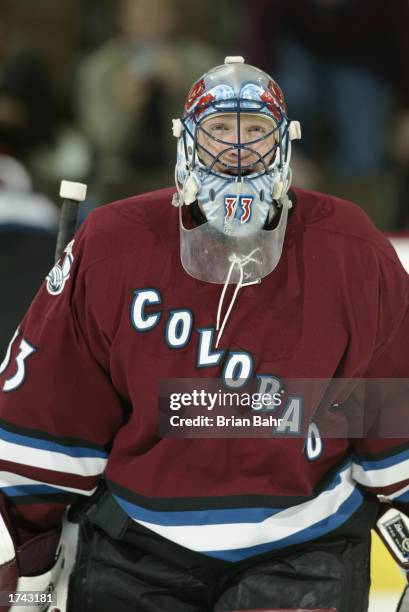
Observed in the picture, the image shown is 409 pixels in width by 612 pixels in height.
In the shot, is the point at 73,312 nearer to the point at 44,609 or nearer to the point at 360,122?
the point at 44,609

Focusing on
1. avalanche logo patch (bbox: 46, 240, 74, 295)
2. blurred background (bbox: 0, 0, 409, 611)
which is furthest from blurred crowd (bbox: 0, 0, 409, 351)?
avalanche logo patch (bbox: 46, 240, 74, 295)

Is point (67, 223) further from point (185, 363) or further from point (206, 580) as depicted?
point (206, 580)

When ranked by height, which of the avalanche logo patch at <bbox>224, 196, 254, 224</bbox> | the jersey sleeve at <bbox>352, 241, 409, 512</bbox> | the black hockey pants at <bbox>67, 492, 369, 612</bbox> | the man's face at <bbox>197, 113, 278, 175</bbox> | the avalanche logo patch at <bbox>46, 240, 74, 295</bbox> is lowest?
the black hockey pants at <bbox>67, 492, 369, 612</bbox>

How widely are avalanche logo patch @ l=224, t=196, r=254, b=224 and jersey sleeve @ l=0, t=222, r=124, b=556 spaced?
0.26 metres

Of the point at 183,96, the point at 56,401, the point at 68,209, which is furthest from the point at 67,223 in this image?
the point at 183,96

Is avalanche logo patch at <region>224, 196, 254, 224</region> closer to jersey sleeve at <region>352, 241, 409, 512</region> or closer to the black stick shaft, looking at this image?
jersey sleeve at <region>352, 241, 409, 512</region>

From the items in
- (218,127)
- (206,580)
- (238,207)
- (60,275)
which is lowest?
(206,580)

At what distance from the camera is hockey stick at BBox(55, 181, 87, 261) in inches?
→ 76.2

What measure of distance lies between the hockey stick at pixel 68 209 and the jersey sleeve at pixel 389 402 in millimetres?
556

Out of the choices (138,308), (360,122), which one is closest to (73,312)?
(138,308)

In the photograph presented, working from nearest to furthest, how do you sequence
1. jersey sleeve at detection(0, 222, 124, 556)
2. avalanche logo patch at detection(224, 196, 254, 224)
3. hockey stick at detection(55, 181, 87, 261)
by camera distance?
avalanche logo patch at detection(224, 196, 254, 224), jersey sleeve at detection(0, 222, 124, 556), hockey stick at detection(55, 181, 87, 261)

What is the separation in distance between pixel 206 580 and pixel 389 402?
0.45m

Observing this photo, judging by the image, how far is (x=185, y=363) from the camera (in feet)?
5.83

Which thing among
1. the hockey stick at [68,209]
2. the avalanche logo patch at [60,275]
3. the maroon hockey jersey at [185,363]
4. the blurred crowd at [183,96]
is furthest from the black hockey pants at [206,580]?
the blurred crowd at [183,96]
